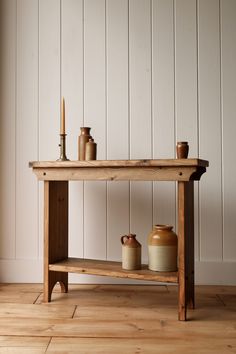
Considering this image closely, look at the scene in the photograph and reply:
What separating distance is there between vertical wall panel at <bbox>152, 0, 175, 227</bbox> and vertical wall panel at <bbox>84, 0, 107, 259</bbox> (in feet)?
0.99

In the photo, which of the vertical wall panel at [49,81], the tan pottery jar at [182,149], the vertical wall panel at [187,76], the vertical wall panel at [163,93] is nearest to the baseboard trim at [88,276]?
the vertical wall panel at [187,76]

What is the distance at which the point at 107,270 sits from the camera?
1.67 m

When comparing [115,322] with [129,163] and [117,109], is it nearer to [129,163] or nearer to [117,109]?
[129,163]

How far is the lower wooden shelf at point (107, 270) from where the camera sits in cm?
157

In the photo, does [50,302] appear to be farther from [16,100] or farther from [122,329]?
[16,100]

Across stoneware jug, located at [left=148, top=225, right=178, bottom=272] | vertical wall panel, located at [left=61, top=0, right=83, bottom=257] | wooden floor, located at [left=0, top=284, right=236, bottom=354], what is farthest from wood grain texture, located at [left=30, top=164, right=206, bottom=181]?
wooden floor, located at [left=0, top=284, right=236, bottom=354]

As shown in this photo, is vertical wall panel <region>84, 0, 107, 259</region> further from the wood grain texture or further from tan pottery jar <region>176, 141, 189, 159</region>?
tan pottery jar <region>176, 141, 189, 159</region>

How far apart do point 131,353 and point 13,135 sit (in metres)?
1.45

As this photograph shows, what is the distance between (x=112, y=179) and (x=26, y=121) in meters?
0.82

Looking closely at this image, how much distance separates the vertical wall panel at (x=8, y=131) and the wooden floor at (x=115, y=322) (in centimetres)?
40

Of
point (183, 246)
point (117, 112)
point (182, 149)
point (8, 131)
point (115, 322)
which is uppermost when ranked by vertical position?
point (117, 112)

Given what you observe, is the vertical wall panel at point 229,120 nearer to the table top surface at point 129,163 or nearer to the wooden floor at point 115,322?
the wooden floor at point 115,322

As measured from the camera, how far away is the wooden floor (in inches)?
49.8

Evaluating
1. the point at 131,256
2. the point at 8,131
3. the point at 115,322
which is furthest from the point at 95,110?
the point at 115,322
